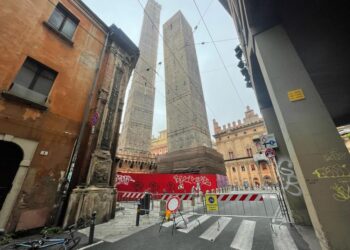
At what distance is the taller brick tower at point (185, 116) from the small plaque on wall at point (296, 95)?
65.2ft

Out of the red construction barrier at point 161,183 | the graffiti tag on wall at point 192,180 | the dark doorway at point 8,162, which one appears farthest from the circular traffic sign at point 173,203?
the graffiti tag on wall at point 192,180

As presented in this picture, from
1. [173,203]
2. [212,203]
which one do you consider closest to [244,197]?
[212,203]

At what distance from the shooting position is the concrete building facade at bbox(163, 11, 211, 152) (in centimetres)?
2767

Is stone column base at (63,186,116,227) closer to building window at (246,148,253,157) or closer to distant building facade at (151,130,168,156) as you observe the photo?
building window at (246,148,253,157)

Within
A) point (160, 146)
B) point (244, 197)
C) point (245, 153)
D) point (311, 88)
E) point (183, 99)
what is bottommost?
point (244, 197)

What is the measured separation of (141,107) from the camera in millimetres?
38625

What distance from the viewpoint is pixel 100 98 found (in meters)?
8.18

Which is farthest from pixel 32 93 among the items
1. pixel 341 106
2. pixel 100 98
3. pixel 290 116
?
pixel 341 106

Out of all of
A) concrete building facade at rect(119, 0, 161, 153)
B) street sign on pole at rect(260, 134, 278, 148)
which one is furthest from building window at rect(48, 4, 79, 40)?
concrete building facade at rect(119, 0, 161, 153)

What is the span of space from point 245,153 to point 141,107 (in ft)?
110

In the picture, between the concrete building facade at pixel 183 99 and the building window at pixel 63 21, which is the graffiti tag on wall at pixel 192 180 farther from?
the building window at pixel 63 21

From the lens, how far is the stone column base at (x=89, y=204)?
592 cm

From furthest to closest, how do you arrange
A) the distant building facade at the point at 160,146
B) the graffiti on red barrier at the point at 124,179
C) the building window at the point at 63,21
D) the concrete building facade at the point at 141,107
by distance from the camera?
the distant building facade at the point at 160,146 → the concrete building facade at the point at 141,107 → the graffiti on red barrier at the point at 124,179 → the building window at the point at 63,21

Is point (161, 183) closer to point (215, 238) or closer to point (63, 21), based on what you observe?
point (215, 238)
